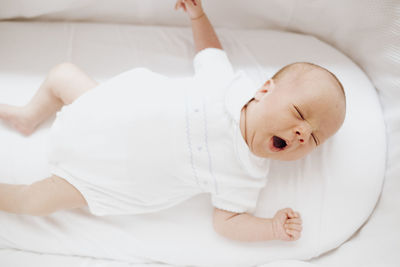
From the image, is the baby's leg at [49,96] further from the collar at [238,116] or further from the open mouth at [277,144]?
the open mouth at [277,144]

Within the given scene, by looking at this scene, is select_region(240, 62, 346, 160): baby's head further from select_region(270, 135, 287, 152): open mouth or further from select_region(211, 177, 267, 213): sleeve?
select_region(211, 177, 267, 213): sleeve

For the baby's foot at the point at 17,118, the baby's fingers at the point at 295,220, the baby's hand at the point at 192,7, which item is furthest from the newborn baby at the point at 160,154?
the baby's hand at the point at 192,7

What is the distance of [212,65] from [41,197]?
597mm

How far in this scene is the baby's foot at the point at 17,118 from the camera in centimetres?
111

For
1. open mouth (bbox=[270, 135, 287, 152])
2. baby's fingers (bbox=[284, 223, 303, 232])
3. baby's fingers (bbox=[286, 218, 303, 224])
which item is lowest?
baby's fingers (bbox=[284, 223, 303, 232])

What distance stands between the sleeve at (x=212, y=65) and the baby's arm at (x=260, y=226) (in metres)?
0.38

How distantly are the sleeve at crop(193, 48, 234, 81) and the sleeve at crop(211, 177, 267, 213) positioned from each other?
298mm

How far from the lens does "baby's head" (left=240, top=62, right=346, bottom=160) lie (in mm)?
899

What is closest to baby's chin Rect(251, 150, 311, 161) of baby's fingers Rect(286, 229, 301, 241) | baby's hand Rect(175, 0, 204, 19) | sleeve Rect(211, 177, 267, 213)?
sleeve Rect(211, 177, 267, 213)

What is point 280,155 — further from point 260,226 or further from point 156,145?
point 156,145

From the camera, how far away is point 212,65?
1.11 m

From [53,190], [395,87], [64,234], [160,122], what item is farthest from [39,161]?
[395,87]

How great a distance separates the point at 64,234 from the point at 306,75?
806 millimetres

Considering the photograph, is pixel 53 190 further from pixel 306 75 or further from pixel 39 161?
pixel 306 75
